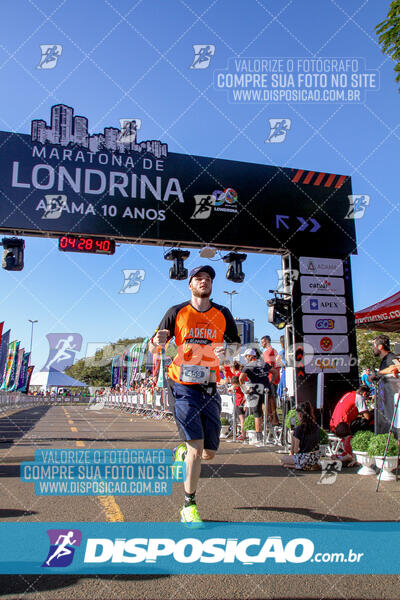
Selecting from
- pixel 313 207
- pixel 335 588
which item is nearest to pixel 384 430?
pixel 335 588

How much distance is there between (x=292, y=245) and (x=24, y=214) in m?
7.14

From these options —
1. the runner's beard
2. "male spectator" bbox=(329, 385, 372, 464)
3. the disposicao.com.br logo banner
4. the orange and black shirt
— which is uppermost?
the runner's beard

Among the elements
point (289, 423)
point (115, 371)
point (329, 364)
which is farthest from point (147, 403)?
point (115, 371)

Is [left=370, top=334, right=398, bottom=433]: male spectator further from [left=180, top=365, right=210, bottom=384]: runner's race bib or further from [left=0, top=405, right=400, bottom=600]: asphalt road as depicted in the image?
[left=180, top=365, right=210, bottom=384]: runner's race bib

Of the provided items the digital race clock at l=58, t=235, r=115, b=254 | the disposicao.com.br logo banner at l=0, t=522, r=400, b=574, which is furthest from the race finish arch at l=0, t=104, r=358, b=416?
the disposicao.com.br logo banner at l=0, t=522, r=400, b=574

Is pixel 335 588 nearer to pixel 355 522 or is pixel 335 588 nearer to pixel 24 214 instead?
pixel 355 522

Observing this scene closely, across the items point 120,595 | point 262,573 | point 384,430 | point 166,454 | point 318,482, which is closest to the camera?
point 120,595

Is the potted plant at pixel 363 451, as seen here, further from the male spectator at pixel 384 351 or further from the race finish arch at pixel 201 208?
the race finish arch at pixel 201 208

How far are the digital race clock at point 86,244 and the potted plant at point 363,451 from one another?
8078mm

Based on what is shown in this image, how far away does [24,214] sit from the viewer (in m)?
12.4

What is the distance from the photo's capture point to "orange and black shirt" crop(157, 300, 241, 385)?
4.43 meters

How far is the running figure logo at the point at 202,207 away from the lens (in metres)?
13.6

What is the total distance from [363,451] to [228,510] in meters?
3.30

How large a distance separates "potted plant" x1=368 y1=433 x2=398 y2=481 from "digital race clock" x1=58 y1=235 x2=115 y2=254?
8.47 m
